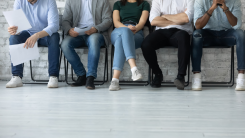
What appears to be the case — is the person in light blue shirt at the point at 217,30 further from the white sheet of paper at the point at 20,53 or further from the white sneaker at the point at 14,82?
the white sneaker at the point at 14,82

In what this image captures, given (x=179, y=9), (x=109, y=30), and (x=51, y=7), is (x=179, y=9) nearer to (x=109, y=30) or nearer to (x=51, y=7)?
(x=109, y=30)

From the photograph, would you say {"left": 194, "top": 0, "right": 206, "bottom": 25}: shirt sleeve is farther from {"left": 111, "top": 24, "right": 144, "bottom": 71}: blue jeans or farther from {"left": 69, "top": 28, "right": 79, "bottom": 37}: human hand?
{"left": 69, "top": 28, "right": 79, "bottom": 37}: human hand

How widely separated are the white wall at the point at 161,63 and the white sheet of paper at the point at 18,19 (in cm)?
61

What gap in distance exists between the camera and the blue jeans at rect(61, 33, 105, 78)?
→ 246 centimetres

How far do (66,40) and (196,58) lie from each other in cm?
143

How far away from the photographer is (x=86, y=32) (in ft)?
8.54

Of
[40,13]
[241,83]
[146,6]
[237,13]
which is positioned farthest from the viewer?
[146,6]

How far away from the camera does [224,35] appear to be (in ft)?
8.01

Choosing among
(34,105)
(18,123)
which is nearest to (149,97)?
(34,105)

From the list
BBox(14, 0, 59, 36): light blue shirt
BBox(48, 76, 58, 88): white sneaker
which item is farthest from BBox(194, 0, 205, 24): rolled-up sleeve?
BBox(48, 76, 58, 88): white sneaker

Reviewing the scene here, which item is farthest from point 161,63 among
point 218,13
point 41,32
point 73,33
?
point 41,32

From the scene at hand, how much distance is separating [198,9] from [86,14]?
1.30 m

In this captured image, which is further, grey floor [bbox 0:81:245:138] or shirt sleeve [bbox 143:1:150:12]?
shirt sleeve [bbox 143:1:150:12]

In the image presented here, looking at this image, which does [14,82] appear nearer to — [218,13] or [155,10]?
[155,10]
